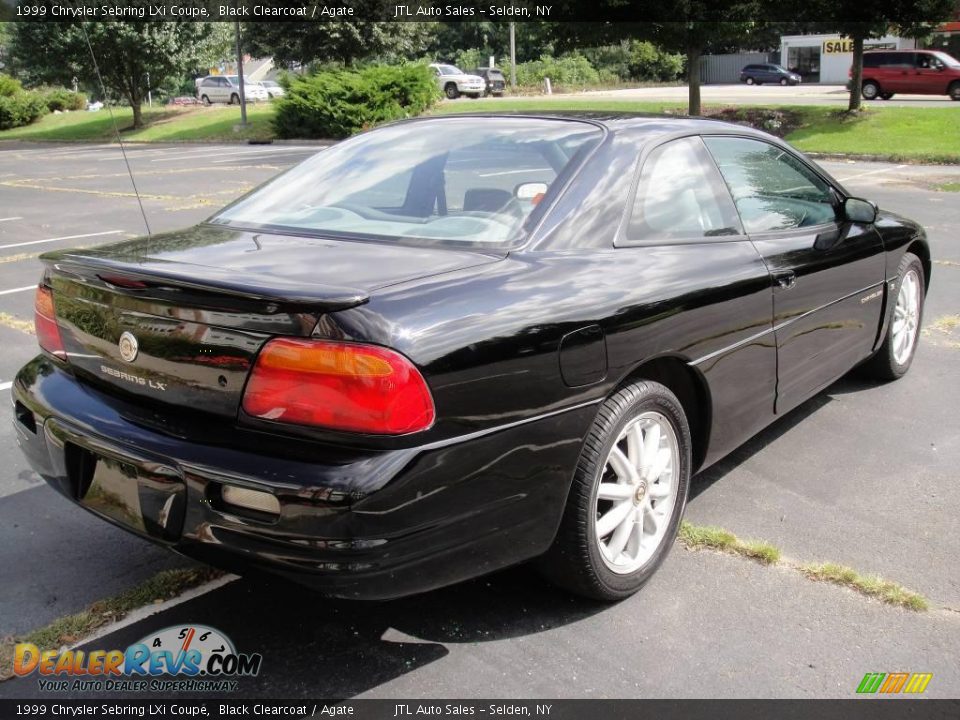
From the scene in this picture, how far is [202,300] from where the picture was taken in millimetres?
2494

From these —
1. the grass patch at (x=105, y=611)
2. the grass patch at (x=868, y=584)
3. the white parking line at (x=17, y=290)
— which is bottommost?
the white parking line at (x=17, y=290)

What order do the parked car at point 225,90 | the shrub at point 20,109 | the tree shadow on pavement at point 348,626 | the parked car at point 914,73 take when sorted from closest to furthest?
the tree shadow on pavement at point 348,626 → the parked car at point 914,73 → the shrub at point 20,109 → the parked car at point 225,90

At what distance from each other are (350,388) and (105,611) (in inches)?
52.1

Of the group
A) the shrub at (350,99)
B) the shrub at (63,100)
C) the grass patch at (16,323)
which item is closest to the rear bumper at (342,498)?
the grass patch at (16,323)

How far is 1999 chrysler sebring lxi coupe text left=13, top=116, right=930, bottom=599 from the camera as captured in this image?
235cm

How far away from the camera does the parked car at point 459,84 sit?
151 ft

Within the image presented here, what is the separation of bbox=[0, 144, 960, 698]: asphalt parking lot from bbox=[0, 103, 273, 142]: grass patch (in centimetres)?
3027

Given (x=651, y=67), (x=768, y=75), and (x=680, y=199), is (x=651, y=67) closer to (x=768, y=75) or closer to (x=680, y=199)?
(x=768, y=75)

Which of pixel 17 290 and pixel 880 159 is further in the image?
pixel 880 159

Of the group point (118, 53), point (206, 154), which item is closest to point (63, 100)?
point (118, 53)

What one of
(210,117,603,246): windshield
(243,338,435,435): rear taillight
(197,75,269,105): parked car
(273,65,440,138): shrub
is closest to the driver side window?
(210,117,603,246): windshield

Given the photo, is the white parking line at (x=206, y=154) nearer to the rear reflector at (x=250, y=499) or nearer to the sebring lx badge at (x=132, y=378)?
the sebring lx badge at (x=132, y=378)

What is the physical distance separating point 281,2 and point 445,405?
3452cm

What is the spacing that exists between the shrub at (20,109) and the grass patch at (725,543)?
1888 inches
